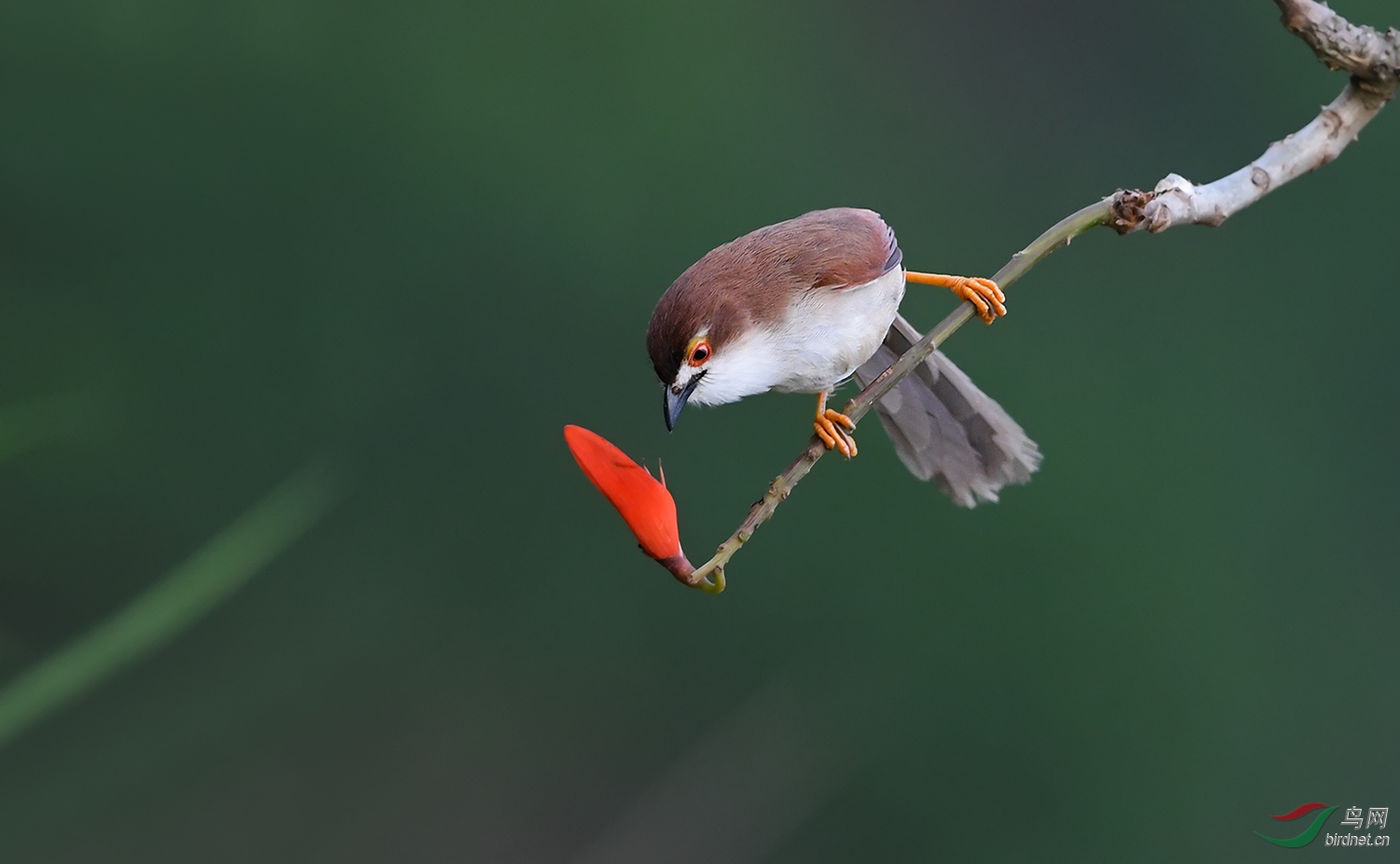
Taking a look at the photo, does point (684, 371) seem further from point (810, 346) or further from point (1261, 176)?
point (1261, 176)

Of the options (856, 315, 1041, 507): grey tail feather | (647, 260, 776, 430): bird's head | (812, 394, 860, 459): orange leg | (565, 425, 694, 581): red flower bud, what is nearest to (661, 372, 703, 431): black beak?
(647, 260, 776, 430): bird's head

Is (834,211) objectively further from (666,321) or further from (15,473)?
(15,473)

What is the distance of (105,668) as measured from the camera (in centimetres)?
188

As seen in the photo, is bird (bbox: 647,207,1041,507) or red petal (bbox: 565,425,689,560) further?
bird (bbox: 647,207,1041,507)

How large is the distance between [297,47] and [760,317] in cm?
404

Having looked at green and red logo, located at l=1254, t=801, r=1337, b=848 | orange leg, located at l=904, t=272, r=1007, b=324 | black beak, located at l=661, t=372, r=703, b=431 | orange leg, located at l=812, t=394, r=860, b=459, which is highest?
black beak, located at l=661, t=372, r=703, b=431

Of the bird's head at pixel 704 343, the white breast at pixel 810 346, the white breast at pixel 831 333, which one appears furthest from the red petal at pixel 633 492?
the white breast at pixel 831 333

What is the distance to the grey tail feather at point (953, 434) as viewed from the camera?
2758 millimetres

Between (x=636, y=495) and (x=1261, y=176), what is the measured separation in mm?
1091

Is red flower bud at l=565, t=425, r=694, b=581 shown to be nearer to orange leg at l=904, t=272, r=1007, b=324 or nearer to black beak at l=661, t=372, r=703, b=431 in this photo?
black beak at l=661, t=372, r=703, b=431

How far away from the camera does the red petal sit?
1.55 m

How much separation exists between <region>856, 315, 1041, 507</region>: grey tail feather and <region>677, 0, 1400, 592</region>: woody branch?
897 millimetres

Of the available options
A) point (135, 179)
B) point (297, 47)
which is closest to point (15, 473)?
point (135, 179)

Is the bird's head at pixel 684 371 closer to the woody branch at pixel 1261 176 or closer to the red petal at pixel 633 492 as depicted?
the woody branch at pixel 1261 176
